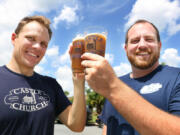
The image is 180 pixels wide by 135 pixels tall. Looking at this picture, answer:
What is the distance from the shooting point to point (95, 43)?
54.2 inches

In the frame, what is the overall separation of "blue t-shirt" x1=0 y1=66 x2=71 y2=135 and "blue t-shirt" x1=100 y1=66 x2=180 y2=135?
658 millimetres

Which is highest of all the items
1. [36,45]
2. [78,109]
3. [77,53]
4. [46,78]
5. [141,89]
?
[36,45]

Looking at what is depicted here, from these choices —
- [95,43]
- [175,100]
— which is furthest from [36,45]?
[175,100]

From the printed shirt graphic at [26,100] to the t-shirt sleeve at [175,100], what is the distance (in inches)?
51.4

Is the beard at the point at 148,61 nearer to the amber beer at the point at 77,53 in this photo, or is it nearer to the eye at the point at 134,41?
the eye at the point at 134,41

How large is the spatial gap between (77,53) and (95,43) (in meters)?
0.25

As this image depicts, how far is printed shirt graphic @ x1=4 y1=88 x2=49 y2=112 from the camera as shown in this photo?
1.67 m

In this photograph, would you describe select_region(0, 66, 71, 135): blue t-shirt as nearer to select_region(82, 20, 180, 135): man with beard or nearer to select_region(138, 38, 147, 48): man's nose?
select_region(82, 20, 180, 135): man with beard

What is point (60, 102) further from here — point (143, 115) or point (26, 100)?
point (143, 115)

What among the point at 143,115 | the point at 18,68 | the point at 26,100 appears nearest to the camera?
the point at 143,115

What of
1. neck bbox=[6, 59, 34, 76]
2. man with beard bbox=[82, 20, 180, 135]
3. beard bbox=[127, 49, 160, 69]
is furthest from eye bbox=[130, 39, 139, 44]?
neck bbox=[6, 59, 34, 76]

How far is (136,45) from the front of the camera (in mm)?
2027

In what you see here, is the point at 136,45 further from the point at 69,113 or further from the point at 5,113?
the point at 5,113

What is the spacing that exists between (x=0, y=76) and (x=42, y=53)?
1.80 ft
